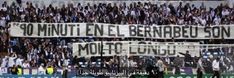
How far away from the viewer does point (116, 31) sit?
113ft

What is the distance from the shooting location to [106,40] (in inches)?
1356

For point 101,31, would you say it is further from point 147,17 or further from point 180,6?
point 180,6

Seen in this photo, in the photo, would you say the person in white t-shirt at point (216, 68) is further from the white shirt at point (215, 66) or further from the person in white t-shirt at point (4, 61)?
the person in white t-shirt at point (4, 61)

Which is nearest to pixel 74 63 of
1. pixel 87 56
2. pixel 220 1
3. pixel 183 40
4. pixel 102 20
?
pixel 87 56

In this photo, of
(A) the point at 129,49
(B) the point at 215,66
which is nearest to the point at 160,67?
(B) the point at 215,66

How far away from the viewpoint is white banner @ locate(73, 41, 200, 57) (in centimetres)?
3325

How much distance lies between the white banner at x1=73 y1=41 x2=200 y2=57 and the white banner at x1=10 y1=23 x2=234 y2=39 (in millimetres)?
1002

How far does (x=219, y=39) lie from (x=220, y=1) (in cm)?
409

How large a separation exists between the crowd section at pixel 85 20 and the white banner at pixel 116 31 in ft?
1.18

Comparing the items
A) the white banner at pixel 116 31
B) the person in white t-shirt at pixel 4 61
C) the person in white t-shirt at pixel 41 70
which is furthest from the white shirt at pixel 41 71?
the white banner at pixel 116 31

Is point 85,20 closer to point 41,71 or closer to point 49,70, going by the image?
point 49,70

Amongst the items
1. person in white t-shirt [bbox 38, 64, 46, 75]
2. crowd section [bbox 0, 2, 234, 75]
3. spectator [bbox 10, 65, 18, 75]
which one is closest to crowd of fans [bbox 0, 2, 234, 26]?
crowd section [bbox 0, 2, 234, 75]

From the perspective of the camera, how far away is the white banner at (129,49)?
33250 mm

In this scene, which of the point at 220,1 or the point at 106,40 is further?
the point at 220,1
